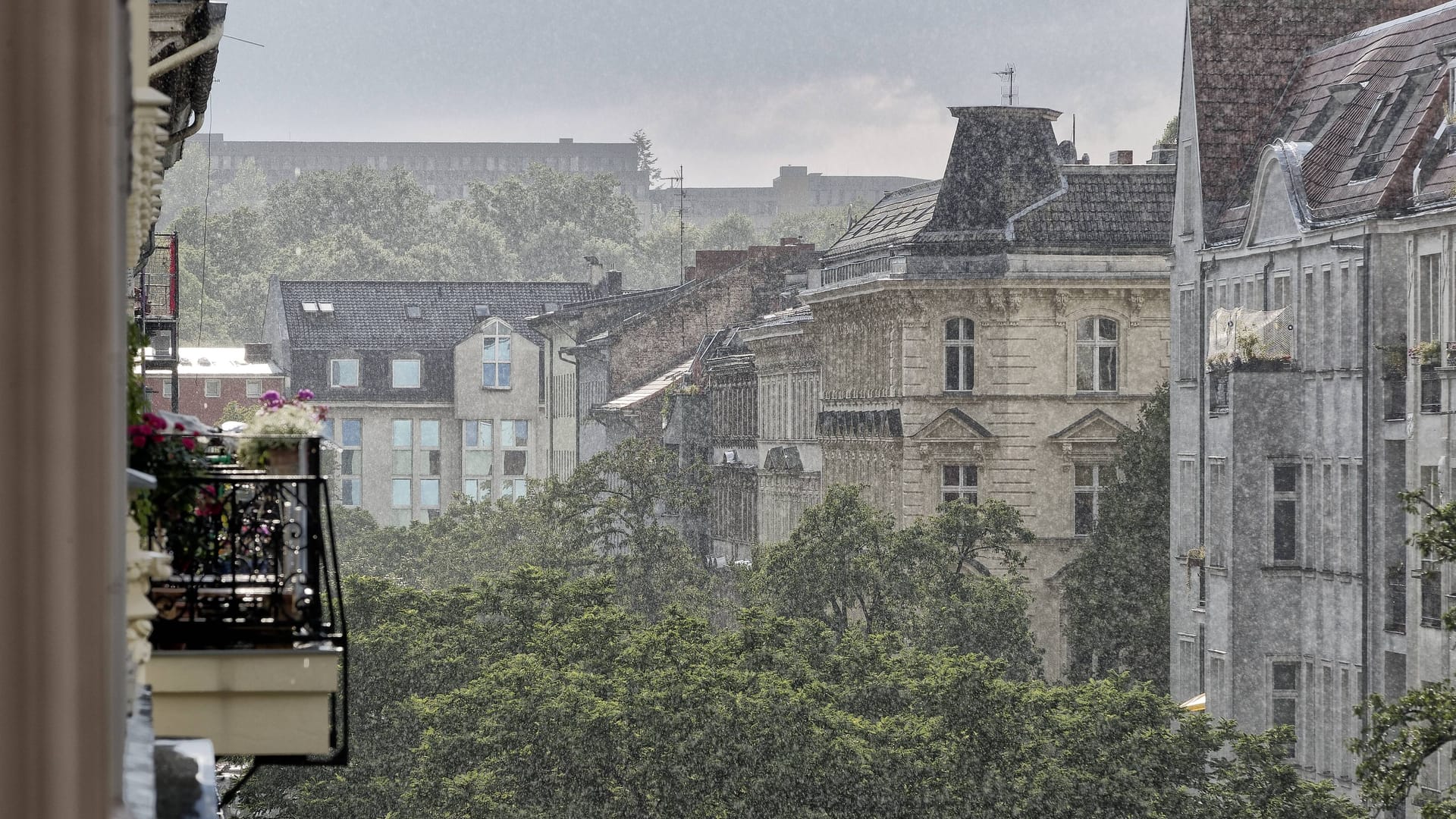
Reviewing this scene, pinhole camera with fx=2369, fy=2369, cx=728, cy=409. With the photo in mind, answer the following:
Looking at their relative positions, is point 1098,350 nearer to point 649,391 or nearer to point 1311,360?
point 1311,360

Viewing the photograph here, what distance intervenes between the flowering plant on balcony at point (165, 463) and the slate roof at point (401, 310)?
109468mm

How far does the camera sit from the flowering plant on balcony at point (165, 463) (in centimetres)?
1170

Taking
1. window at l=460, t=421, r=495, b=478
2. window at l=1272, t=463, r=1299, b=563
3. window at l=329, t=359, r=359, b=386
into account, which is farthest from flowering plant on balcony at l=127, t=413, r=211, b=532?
window at l=460, t=421, r=495, b=478

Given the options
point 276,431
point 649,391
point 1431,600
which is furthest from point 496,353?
point 276,431

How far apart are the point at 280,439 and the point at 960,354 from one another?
1995 inches

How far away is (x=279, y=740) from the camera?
1371cm

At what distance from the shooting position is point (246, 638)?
13828 mm

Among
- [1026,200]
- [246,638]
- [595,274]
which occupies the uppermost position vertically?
[595,274]

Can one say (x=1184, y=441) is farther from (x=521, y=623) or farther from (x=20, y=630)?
(x=20, y=630)

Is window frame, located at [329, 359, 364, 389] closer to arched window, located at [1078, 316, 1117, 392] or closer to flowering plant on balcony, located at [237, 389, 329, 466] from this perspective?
arched window, located at [1078, 316, 1117, 392]

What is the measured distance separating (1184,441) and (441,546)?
4645 cm

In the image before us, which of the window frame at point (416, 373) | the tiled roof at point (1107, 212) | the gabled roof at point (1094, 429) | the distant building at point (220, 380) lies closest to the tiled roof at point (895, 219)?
the tiled roof at point (1107, 212)

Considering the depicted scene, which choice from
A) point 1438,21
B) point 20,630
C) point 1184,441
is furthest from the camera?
point 1184,441

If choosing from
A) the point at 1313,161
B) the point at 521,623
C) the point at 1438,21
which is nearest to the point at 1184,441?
the point at 1313,161
